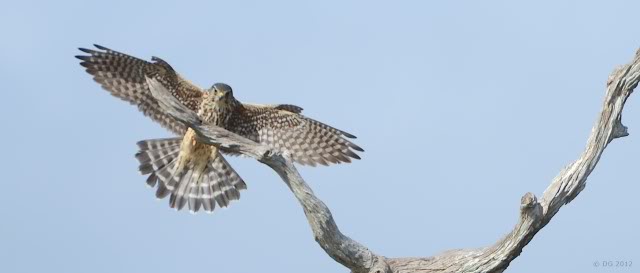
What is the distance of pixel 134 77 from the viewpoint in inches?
427

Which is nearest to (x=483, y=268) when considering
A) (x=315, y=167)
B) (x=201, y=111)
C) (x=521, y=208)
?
(x=521, y=208)

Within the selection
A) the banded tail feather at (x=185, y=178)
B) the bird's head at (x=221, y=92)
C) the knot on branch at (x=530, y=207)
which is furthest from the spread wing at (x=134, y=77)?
the knot on branch at (x=530, y=207)

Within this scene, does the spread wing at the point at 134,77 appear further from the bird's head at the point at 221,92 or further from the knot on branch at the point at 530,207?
the knot on branch at the point at 530,207

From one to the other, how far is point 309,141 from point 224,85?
1168 mm

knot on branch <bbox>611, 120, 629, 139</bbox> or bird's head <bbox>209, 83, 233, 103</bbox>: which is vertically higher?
bird's head <bbox>209, 83, 233, 103</bbox>

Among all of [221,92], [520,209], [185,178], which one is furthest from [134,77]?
[520,209]

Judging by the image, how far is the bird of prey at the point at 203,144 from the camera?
1082cm

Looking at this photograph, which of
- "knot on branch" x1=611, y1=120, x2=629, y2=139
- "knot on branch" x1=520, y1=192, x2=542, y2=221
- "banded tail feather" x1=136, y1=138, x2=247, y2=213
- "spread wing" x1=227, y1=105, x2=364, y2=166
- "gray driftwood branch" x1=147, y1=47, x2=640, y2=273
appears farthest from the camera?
"banded tail feather" x1=136, y1=138, x2=247, y2=213

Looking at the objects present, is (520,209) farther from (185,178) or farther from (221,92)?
(185,178)

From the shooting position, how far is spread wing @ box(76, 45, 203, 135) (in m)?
10.7

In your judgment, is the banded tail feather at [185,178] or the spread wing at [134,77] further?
the banded tail feather at [185,178]

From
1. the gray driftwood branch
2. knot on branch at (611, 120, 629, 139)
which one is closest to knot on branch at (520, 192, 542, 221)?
the gray driftwood branch

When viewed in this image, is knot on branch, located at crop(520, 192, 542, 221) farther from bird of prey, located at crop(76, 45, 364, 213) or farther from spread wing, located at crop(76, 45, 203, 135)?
spread wing, located at crop(76, 45, 203, 135)

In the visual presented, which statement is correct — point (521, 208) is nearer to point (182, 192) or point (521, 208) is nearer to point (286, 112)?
point (286, 112)
